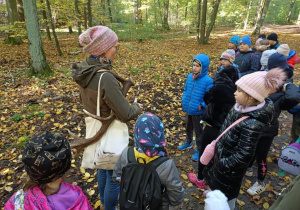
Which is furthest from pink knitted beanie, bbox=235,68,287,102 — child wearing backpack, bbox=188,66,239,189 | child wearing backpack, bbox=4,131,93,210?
child wearing backpack, bbox=4,131,93,210

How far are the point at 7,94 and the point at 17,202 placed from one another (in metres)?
6.10

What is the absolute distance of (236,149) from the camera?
2.05m

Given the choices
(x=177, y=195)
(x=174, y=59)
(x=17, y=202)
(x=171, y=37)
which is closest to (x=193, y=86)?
(x=177, y=195)

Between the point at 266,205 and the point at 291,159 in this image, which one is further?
the point at 266,205

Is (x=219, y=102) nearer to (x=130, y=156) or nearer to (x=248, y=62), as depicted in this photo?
(x=130, y=156)

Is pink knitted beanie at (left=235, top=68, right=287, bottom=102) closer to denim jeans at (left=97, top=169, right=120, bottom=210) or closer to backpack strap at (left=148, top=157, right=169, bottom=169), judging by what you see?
backpack strap at (left=148, top=157, right=169, bottom=169)

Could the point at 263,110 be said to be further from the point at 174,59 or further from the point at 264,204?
the point at 174,59

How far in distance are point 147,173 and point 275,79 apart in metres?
1.55

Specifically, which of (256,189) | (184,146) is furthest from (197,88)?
(256,189)

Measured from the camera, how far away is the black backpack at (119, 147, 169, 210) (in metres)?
1.55

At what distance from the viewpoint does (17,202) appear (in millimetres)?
1414

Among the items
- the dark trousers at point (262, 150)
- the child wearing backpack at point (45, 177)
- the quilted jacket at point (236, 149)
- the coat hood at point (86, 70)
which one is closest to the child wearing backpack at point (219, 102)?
the quilted jacket at point (236, 149)

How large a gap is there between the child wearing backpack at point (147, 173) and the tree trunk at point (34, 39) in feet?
23.9

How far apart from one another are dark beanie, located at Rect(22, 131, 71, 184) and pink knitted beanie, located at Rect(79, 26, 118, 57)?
3.41 ft
